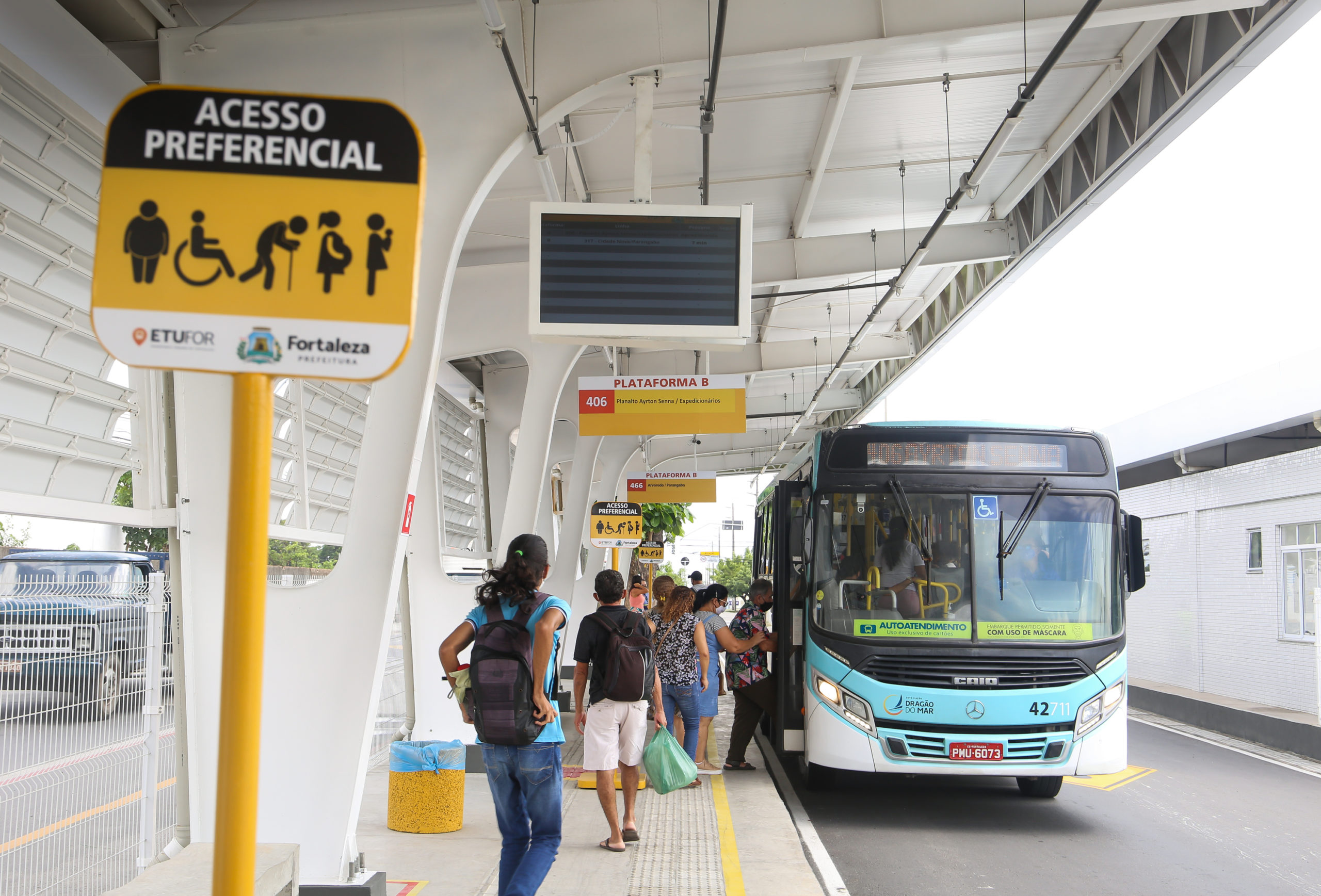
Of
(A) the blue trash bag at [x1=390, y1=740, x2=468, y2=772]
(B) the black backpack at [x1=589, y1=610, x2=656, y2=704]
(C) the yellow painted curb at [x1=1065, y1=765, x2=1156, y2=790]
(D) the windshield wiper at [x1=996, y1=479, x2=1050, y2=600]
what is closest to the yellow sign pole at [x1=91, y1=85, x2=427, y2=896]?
(B) the black backpack at [x1=589, y1=610, x2=656, y2=704]

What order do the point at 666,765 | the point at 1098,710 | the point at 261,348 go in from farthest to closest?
the point at 1098,710 → the point at 666,765 → the point at 261,348

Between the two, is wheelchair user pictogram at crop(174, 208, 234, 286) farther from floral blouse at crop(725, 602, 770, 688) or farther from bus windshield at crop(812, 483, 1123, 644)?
floral blouse at crop(725, 602, 770, 688)

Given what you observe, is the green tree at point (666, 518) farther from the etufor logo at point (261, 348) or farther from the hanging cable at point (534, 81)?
the etufor logo at point (261, 348)

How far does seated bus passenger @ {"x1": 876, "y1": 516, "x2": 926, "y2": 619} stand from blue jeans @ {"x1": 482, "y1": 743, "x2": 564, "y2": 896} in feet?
14.2

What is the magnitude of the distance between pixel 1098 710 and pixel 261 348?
7586 mm

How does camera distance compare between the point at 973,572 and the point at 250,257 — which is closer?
the point at 250,257

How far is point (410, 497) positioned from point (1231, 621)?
1517 centimetres

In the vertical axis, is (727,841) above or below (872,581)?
below

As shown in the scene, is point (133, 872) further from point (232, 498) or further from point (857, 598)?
point (857, 598)

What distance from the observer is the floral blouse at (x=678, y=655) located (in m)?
9.05

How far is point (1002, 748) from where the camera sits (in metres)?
7.94

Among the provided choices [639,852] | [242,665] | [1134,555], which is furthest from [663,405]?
[242,665]

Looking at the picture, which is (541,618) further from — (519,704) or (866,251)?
(866,251)

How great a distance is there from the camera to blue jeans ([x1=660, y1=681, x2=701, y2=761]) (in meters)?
9.09
